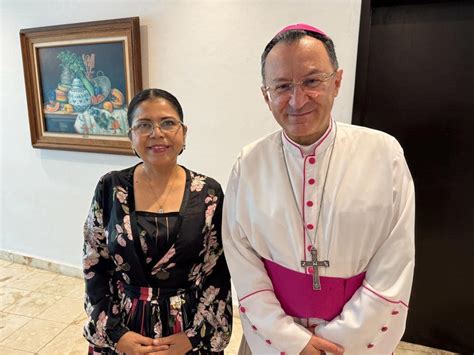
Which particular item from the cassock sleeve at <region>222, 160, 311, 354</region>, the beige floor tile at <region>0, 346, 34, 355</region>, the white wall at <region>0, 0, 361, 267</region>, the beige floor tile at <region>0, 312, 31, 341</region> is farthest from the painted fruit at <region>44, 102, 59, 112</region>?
the cassock sleeve at <region>222, 160, 311, 354</region>

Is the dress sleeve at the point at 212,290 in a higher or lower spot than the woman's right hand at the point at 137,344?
A: higher

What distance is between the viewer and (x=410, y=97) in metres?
1.93

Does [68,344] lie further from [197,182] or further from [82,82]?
[82,82]

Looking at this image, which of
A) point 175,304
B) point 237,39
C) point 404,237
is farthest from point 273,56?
point 237,39

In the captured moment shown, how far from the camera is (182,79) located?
2287 millimetres

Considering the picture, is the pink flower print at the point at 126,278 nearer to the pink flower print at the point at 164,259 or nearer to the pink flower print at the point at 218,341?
the pink flower print at the point at 164,259

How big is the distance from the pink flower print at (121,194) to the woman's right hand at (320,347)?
2.53ft

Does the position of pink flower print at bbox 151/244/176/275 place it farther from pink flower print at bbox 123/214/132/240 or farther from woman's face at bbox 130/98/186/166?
woman's face at bbox 130/98/186/166

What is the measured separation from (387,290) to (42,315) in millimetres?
2552

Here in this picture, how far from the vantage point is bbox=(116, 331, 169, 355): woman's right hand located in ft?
3.84

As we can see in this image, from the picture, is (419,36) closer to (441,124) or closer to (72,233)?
(441,124)

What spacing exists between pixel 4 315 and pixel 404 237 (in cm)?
284

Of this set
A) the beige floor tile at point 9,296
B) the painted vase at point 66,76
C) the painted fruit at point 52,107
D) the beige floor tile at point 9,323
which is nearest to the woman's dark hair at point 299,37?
the painted vase at point 66,76

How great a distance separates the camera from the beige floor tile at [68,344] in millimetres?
2166
